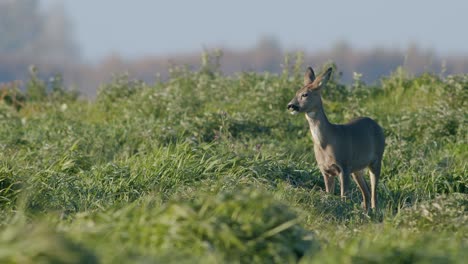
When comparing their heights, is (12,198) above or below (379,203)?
above

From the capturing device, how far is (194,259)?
5.02 m

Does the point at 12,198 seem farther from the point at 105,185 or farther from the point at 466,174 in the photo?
the point at 466,174

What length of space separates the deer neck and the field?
1.44 feet

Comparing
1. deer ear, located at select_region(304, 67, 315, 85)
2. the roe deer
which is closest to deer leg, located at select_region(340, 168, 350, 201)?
the roe deer

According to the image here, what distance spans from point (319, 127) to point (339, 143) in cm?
25

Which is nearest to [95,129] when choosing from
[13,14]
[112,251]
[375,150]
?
[375,150]

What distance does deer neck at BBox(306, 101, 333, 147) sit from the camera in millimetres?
9789

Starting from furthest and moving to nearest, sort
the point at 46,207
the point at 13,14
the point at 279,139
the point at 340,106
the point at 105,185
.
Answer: the point at 13,14
the point at 340,106
the point at 279,139
the point at 105,185
the point at 46,207

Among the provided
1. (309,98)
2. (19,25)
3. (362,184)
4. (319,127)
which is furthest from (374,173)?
(19,25)

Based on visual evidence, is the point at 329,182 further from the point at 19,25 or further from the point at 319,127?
the point at 19,25

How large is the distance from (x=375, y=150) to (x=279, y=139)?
2.48 meters

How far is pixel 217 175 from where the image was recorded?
9453 millimetres

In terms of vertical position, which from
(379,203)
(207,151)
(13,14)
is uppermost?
(207,151)

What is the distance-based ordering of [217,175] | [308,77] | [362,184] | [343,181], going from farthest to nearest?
[308,77] → [362,184] → [343,181] → [217,175]
